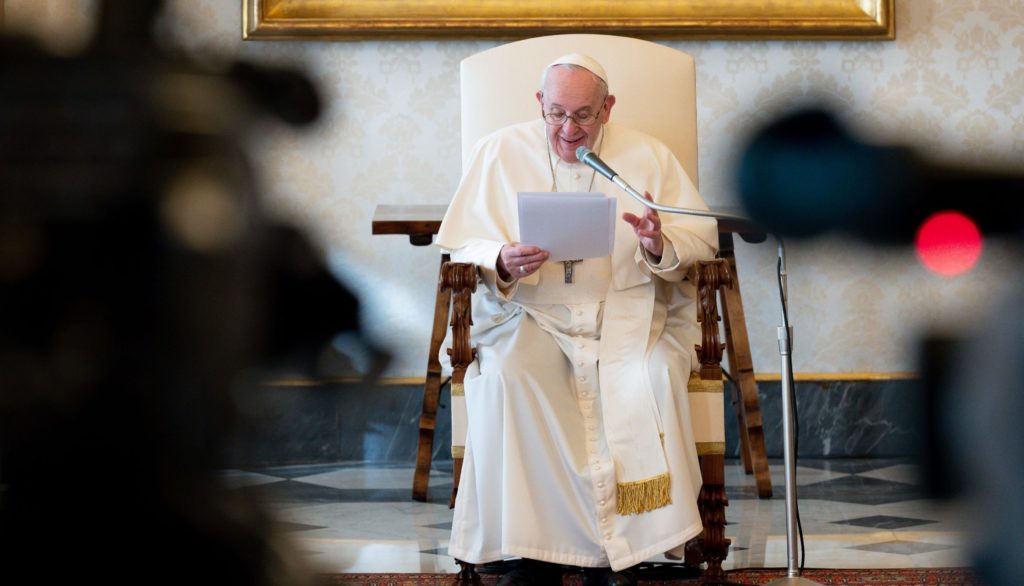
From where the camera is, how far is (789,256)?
1.59 ft

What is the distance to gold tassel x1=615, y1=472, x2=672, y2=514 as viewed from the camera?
9.70 ft

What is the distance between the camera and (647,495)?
9.73 ft

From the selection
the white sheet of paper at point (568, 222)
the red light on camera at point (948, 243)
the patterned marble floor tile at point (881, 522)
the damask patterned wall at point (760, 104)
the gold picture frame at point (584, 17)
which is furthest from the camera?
the damask patterned wall at point (760, 104)

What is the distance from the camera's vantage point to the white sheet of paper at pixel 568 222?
2896mm

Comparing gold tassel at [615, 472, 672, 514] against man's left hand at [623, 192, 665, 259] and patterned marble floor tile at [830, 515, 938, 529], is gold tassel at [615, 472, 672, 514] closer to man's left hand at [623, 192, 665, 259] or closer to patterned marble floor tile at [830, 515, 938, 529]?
man's left hand at [623, 192, 665, 259]

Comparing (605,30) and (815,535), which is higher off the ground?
(605,30)

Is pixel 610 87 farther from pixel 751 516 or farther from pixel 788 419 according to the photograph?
pixel 788 419

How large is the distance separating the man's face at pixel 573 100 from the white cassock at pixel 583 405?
26cm

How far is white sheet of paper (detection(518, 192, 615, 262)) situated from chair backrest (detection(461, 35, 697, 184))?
131 cm

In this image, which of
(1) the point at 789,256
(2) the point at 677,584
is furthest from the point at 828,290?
(1) the point at 789,256

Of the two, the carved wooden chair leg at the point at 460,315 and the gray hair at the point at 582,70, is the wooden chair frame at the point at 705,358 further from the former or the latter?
the gray hair at the point at 582,70

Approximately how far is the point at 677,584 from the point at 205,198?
3078 mm

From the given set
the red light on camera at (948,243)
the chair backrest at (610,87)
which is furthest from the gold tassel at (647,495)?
the red light on camera at (948,243)

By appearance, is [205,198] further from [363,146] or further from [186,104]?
[363,146]
